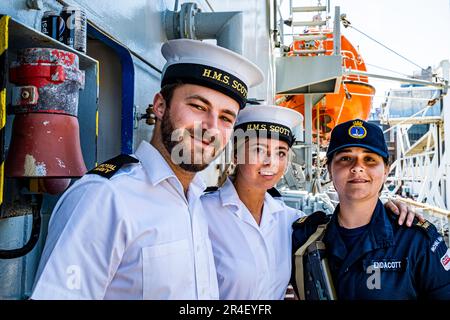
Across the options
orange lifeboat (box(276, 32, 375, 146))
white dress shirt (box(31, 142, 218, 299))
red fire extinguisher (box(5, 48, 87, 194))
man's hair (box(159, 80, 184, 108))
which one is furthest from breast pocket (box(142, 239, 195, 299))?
orange lifeboat (box(276, 32, 375, 146))

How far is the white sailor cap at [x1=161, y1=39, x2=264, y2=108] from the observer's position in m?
1.70

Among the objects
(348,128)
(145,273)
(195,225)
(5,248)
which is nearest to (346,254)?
(348,128)

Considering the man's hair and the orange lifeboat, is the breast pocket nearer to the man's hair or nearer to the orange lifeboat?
the man's hair

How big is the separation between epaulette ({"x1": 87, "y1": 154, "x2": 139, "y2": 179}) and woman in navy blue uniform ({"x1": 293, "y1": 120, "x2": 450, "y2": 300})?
3.69 ft

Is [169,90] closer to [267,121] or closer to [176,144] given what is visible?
[176,144]

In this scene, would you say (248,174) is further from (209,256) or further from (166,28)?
(166,28)

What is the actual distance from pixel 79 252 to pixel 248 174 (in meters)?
1.27

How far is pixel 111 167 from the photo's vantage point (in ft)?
5.00

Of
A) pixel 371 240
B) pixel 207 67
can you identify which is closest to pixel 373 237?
pixel 371 240

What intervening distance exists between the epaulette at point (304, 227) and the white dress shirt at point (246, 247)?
0.14 ft

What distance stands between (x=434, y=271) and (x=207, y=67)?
54.8 inches

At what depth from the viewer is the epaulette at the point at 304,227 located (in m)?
2.27

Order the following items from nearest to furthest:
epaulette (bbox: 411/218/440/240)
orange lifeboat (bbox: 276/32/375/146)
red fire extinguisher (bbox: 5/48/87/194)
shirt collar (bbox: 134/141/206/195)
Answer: red fire extinguisher (bbox: 5/48/87/194) → shirt collar (bbox: 134/141/206/195) → epaulette (bbox: 411/218/440/240) → orange lifeboat (bbox: 276/32/375/146)

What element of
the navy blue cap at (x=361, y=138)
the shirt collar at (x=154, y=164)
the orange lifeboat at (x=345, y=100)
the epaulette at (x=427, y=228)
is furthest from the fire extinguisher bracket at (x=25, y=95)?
the orange lifeboat at (x=345, y=100)
